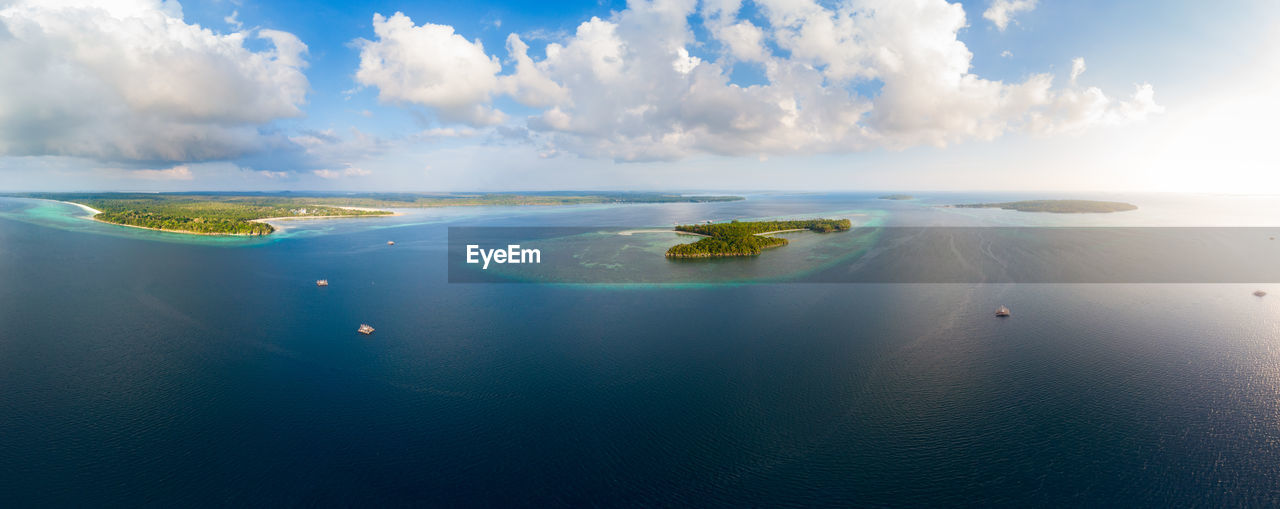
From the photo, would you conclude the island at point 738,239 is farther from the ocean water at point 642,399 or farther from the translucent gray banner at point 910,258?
the ocean water at point 642,399

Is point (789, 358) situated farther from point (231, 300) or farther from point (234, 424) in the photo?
point (231, 300)

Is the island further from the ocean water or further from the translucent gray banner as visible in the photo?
the ocean water

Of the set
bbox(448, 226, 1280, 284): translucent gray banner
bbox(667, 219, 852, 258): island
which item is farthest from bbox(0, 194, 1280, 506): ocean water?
bbox(667, 219, 852, 258): island

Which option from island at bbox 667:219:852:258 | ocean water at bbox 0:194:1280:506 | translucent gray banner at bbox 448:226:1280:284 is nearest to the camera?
ocean water at bbox 0:194:1280:506

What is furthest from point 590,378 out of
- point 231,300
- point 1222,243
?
point 1222,243

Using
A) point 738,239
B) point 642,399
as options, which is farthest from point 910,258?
point 642,399
